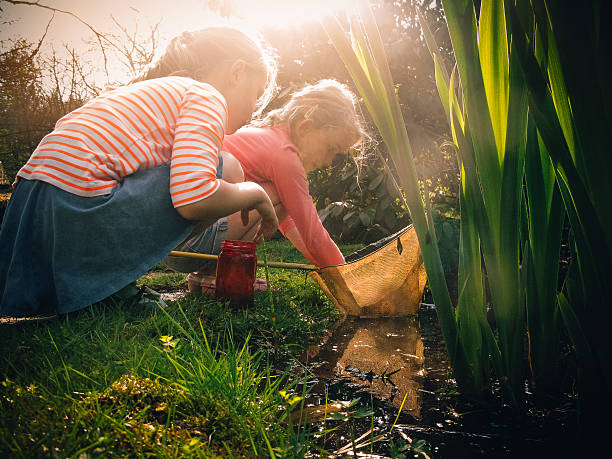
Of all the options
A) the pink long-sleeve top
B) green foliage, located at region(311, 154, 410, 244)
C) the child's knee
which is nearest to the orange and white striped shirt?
the child's knee

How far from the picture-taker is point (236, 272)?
6.42ft

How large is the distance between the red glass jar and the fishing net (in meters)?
0.31

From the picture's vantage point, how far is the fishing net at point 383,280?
199 cm

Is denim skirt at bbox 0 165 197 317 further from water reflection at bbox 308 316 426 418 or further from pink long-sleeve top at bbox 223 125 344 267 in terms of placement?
pink long-sleeve top at bbox 223 125 344 267

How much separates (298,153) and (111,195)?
55.3 inches

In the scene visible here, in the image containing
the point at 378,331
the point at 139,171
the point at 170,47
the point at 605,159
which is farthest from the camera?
the point at 170,47

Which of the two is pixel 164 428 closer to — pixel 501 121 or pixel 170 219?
pixel 501 121

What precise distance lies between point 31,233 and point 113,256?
0.93 feet

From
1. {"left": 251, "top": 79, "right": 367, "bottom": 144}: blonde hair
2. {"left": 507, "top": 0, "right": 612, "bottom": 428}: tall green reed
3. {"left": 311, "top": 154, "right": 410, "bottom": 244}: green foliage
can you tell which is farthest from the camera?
{"left": 311, "top": 154, "right": 410, "bottom": 244}: green foliage

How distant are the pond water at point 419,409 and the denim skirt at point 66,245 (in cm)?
79

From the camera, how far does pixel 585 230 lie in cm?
68

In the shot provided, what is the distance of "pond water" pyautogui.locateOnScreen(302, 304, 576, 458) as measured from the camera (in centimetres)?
82

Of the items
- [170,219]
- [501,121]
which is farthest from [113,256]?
[501,121]

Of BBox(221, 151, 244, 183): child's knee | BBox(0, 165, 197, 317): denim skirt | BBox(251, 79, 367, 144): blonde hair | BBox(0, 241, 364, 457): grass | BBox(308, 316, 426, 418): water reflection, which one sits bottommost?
BBox(308, 316, 426, 418): water reflection
